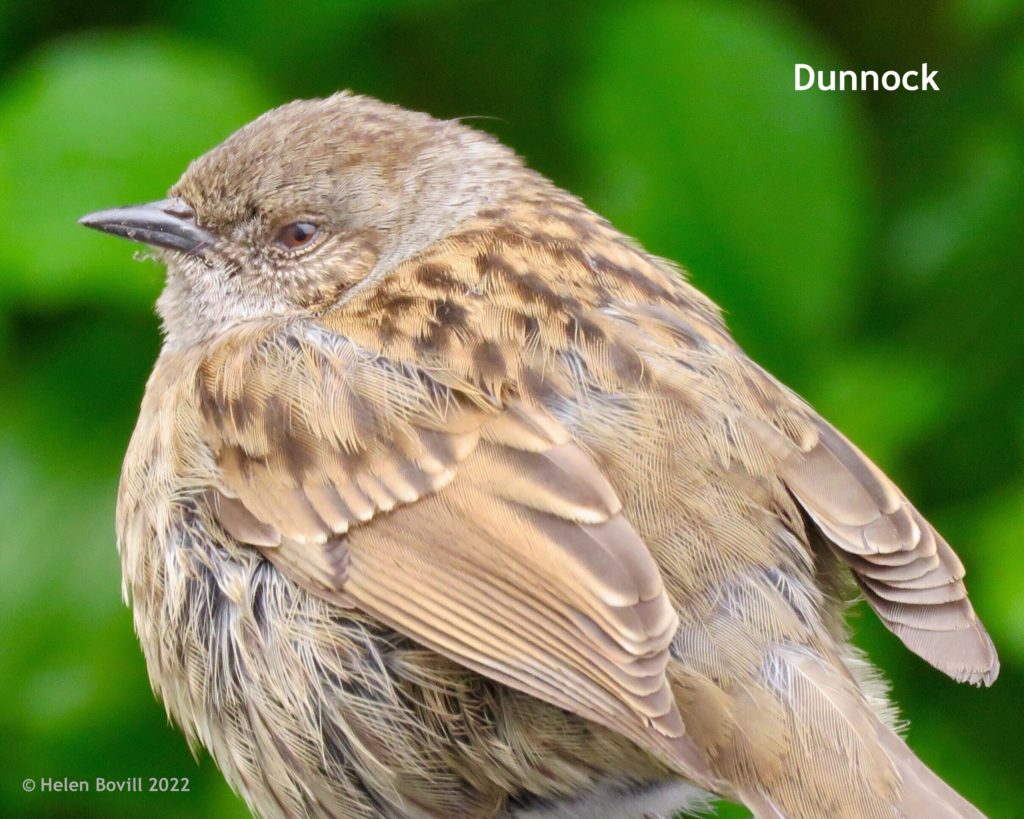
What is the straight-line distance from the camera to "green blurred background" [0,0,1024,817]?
4641 mm

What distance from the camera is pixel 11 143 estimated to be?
15.3ft

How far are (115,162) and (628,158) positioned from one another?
56.9 inches

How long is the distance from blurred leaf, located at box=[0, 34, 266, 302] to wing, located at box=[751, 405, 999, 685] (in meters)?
1.93

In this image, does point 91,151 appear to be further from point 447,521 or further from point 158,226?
point 447,521

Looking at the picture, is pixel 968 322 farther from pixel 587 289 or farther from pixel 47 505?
pixel 47 505

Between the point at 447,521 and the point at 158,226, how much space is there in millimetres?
1349

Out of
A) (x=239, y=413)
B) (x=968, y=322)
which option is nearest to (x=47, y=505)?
(x=239, y=413)

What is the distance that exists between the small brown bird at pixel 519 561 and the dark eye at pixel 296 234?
0.80 feet

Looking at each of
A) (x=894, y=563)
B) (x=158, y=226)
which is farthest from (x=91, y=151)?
(x=894, y=563)

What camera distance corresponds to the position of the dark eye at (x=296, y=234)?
14.0ft

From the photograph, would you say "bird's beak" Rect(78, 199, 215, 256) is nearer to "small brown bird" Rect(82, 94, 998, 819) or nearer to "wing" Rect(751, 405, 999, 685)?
"small brown bird" Rect(82, 94, 998, 819)

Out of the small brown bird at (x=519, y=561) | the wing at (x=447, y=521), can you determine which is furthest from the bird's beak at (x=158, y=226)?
the wing at (x=447, y=521)

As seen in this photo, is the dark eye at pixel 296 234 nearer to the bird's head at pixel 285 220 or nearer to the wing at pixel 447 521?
the bird's head at pixel 285 220

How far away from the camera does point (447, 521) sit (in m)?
3.44
